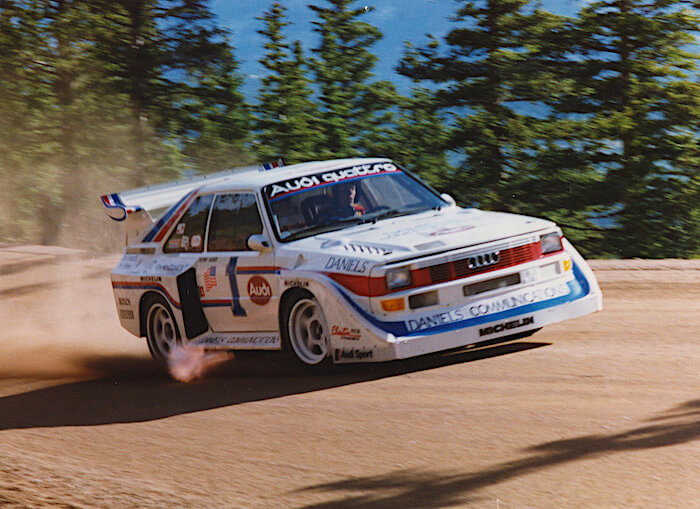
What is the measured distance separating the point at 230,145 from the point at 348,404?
16.9 metres

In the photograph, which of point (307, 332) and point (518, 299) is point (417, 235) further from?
point (307, 332)

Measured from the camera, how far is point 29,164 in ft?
76.4

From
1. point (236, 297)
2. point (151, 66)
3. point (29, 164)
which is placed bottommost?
point (29, 164)

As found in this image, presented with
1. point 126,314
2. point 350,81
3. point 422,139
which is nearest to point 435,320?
point 126,314

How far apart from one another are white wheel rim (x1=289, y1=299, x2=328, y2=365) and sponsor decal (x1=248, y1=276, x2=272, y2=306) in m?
0.30

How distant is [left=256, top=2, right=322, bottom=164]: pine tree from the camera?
2225cm

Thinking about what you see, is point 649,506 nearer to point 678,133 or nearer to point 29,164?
point 678,133

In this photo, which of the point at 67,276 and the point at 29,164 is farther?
the point at 29,164

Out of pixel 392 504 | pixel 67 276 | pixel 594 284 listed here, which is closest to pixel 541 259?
pixel 594 284

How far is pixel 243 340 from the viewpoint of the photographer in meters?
8.17

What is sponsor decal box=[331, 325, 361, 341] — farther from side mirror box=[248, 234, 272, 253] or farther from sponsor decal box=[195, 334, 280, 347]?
side mirror box=[248, 234, 272, 253]

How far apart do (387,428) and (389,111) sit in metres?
17.5

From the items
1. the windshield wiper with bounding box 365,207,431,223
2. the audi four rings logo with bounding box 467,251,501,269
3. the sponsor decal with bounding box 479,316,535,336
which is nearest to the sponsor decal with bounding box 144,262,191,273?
the windshield wiper with bounding box 365,207,431,223

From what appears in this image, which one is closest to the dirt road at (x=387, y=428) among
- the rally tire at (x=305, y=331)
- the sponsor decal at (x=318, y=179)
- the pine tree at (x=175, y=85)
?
the rally tire at (x=305, y=331)
